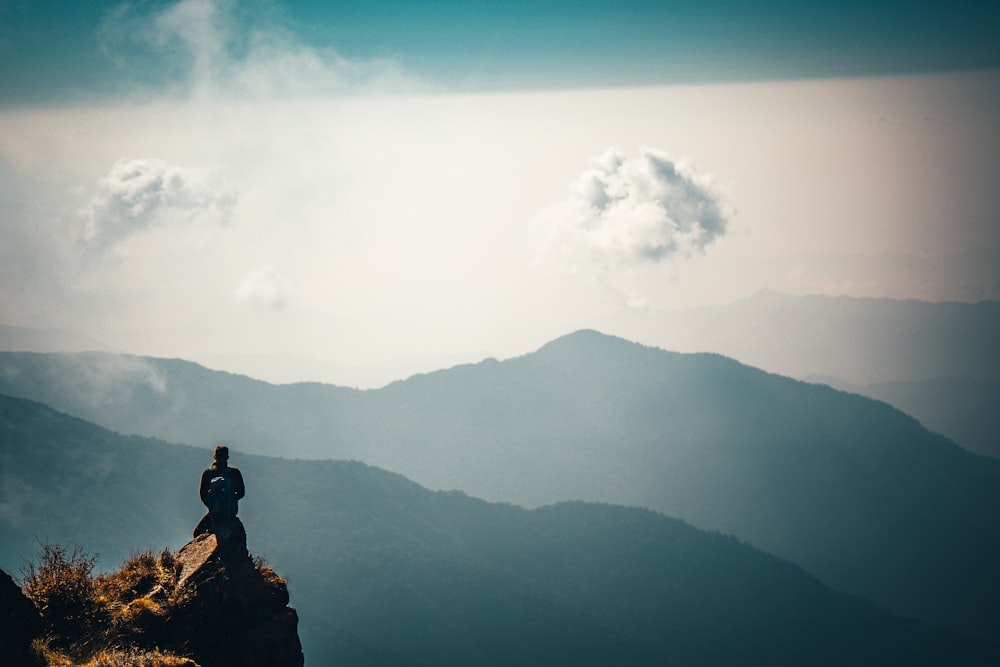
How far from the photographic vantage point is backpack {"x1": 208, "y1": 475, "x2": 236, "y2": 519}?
23281mm

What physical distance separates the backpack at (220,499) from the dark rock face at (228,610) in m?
0.47

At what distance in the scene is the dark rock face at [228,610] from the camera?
760 inches

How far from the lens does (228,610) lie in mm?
20688

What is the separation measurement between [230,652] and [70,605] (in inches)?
195

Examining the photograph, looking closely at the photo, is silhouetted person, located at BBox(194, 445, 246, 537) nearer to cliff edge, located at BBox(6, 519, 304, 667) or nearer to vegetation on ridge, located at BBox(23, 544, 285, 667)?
cliff edge, located at BBox(6, 519, 304, 667)

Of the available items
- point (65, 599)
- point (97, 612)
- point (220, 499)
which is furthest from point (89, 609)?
point (220, 499)

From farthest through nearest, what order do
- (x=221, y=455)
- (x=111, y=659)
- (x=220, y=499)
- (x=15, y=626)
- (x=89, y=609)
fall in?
(x=221, y=455)
(x=220, y=499)
(x=89, y=609)
(x=111, y=659)
(x=15, y=626)

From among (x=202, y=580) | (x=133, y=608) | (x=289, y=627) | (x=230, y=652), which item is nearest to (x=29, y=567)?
(x=133, y=608)

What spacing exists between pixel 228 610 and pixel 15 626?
631cm

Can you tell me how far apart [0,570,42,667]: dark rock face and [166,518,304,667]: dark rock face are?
3553 millimetres

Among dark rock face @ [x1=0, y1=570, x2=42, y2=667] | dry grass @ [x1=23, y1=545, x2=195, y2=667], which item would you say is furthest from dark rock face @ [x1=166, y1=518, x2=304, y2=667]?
dark rock face @ [x1=0, y1=570, x2=42, y2=667]

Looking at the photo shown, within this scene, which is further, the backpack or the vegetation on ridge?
the backpack

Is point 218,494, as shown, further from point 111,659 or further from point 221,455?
point 111,659

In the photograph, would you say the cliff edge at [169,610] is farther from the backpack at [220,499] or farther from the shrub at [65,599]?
the backpack at [220,499]
